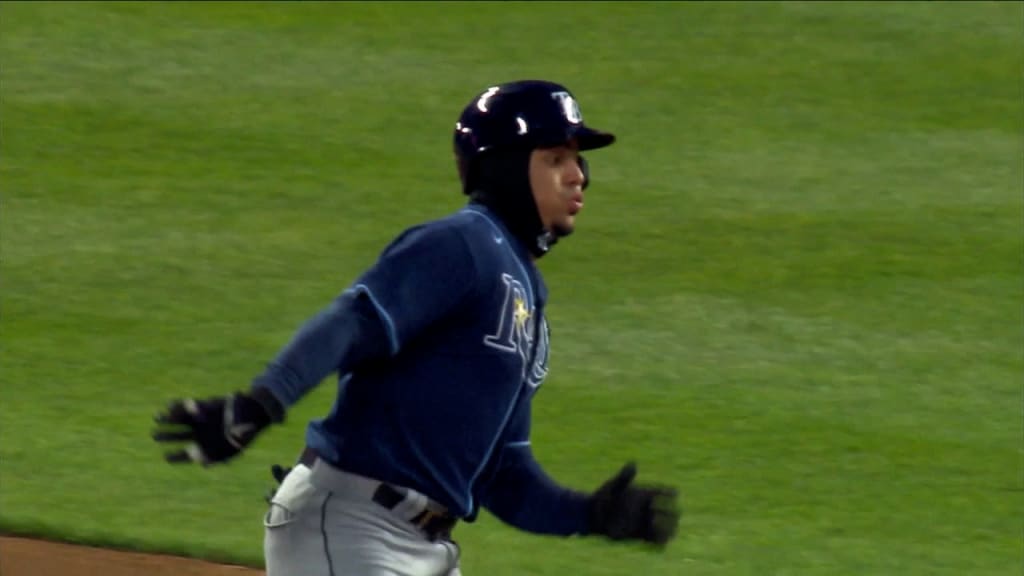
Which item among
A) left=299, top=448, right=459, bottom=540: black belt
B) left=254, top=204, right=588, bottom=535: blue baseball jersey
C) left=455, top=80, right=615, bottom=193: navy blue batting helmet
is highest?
left=455, top=80, right=615, bottom=193: navy blue batting helmet

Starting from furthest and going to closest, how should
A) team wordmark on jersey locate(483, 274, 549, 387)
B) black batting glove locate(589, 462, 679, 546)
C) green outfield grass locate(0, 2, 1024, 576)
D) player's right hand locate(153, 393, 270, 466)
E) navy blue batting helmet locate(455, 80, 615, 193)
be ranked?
green outfield grass locate(0, 2, 1024, 576) → black batting glove locate(589, 462, 679, 546) → navy blue batting helmet locate(455, 80, 615, 193) → team wordmark on jersey locate(483, 274, 549, 387) → player's right hand locate(153, 393, 270, 466)

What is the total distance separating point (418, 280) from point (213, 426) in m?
0.46

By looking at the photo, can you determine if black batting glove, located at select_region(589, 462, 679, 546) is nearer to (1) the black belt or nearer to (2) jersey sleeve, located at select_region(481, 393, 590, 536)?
(2) jersey sleeve, located at select_region(481, 393, 590, 536)

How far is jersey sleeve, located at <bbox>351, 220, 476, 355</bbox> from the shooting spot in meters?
3.29

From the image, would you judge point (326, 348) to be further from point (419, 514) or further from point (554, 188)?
point (554, 188)

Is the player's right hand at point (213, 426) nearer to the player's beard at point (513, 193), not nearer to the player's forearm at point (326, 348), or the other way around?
the player's forearm at point (326, 348)

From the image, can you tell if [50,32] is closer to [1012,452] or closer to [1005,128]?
[1005,128]

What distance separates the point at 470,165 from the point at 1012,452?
363 centimetres

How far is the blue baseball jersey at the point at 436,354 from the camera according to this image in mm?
3297

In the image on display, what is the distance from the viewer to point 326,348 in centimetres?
319

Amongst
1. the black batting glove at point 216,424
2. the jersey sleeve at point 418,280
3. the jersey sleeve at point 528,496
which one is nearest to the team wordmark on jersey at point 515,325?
the jersey sleeve at point 418,280

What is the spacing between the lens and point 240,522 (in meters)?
6.09

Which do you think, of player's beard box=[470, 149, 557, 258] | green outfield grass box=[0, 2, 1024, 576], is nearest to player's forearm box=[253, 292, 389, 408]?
player's beard box=[470, 149, 557, 258]

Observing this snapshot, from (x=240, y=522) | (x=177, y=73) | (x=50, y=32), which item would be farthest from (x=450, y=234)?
(x=50, y=32)
